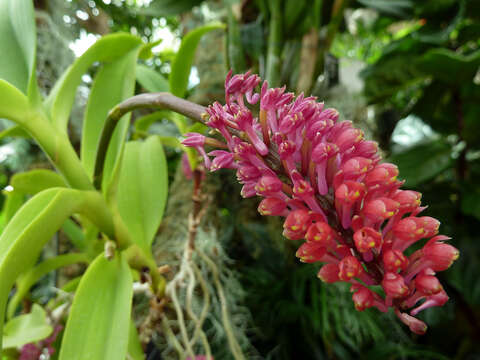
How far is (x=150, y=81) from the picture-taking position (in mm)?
669

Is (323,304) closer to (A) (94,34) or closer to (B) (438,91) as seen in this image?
(B) (438,91)

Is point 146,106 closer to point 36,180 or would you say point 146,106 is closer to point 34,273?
point 36,180

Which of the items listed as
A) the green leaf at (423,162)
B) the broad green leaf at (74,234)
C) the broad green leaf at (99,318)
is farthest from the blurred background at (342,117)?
the broad green leaf at (99,318)

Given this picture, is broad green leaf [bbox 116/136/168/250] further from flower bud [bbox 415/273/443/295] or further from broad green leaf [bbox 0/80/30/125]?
flower bud [bbox 415/273/443/295]

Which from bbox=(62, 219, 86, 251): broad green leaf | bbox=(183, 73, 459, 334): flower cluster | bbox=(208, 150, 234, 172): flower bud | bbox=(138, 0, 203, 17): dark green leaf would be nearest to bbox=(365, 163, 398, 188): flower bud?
bbox=(183, 73, 459, 334): flower cluster

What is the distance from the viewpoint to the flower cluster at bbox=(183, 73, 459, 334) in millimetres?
259

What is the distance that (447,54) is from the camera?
92 cm

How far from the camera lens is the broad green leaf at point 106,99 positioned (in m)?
0.50

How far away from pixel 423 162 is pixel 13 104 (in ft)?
3.47

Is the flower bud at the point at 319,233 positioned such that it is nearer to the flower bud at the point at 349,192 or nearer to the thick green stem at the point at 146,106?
the flower bud at the point at 349,192

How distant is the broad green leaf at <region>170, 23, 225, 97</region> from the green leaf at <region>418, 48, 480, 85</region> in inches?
26.8

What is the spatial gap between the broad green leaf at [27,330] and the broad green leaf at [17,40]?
13.1 inches

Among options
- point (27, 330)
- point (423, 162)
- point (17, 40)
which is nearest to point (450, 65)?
point (423, 162)

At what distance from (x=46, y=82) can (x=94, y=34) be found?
0.50 metres
